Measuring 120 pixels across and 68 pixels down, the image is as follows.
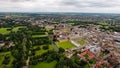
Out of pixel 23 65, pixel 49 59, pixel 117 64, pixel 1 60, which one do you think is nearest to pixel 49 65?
pixel 49 59

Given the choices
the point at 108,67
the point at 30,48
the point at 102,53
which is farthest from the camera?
the point at 30,48

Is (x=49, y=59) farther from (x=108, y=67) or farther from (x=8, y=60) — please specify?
(x=108, y=67)

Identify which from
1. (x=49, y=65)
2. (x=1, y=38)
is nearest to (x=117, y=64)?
(x=49, y=65)

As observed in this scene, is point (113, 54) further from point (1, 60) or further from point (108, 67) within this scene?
point (1, 60)

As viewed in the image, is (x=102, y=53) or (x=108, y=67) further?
(x=102, y=53)

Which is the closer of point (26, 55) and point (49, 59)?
point (49, 59)

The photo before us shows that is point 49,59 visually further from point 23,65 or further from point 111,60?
point 111,60

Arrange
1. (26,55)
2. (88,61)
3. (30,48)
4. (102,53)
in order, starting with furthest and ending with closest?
(30,48) → (102,53) → (26,55) → (88,61)

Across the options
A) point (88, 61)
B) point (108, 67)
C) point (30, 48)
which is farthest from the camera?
point (30, 48)

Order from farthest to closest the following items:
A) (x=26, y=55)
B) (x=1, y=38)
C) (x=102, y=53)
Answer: (x=1, y=38), (x=102, y=53), (x=26, y=55)
